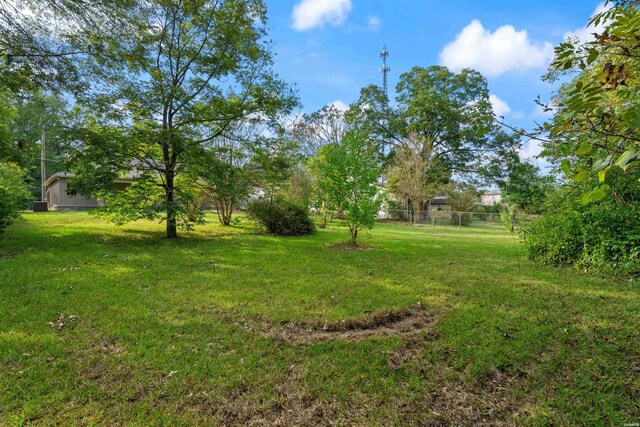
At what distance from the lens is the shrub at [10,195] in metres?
7.45

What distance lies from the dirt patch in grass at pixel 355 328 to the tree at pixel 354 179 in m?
4.75

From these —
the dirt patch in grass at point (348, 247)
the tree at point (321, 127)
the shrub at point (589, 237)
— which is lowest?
the dirt patch in grass at point (348, 247)

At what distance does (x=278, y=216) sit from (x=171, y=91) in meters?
5.15

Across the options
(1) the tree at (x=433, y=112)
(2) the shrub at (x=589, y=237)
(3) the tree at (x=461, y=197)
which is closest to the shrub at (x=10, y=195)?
(2) the shrub at (x=589, y=237)

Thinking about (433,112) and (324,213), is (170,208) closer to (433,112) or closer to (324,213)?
(324,213)

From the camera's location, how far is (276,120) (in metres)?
9.90

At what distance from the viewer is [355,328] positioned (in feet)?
10.7

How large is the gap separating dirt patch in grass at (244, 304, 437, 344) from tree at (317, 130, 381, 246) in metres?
4.75

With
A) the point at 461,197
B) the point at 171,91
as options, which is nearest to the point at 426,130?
the point at 461,197

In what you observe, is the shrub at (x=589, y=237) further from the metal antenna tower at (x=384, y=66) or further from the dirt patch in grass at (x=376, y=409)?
the metal antenna tower at (x=384, y=66)

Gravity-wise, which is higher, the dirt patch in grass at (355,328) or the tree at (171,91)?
the tree at (171,91)

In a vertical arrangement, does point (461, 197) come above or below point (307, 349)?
above

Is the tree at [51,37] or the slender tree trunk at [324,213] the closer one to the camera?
the tree at [51,37]

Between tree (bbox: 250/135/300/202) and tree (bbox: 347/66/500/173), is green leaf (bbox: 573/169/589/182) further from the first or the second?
tree (bbox: 347/66/500/173)
